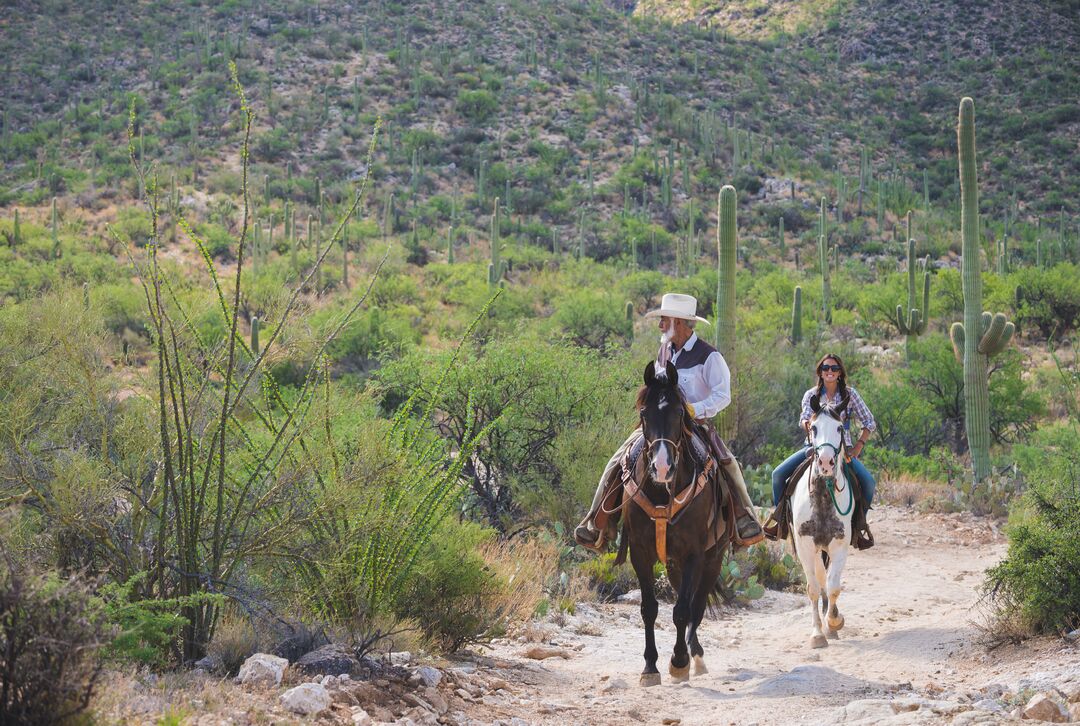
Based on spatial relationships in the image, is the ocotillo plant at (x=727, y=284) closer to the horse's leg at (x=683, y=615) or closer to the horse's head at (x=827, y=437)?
the horse's head at (x=827, y=437)

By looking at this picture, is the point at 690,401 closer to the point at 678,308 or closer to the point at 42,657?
the point at 678,308

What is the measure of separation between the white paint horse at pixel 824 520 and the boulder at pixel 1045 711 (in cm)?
326

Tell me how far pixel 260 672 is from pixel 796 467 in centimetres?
571

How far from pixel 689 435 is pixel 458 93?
Answer: 51.6 metres

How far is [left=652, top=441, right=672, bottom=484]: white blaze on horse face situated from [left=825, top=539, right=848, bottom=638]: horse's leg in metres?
2.80

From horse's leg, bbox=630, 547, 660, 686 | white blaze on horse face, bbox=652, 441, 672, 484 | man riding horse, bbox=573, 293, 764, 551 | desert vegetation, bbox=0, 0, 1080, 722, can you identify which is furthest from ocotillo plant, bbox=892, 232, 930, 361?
white blaze on horse face, bbox=652, 441, 672, 484

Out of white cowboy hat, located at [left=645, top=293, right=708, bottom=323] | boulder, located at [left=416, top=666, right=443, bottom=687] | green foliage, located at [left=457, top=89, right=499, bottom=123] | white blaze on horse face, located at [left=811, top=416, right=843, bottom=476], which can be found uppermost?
green foliage, located at [left=457, top=89, right=499, bottom=123]

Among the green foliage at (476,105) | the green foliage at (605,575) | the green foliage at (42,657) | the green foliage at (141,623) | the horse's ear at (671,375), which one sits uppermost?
the green foliage at (476,105)

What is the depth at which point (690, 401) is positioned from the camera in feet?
27.3

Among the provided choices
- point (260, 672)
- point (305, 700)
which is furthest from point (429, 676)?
point (305, 700)

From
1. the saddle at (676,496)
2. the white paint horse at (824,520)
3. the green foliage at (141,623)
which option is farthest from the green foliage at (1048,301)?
the green foliage at (141,623)

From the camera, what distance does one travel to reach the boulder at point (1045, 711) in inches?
240

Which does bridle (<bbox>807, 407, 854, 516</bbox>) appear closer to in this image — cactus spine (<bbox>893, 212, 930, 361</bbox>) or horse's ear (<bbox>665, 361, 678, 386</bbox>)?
horse's ear (<bbox>665, 361, 678, 386</bbox>)

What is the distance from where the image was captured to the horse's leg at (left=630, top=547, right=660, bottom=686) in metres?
7.91
